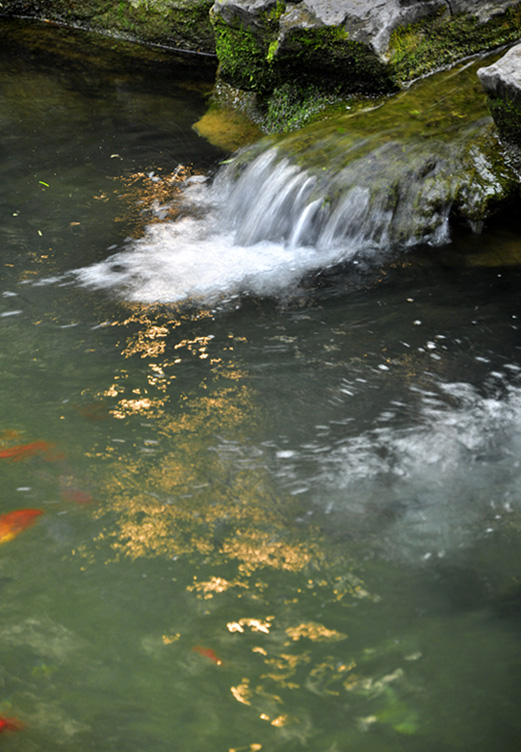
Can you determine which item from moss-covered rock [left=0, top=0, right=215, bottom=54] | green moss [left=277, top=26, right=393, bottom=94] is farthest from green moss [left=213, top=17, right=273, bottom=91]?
moss-covered rock [left=0, top=0, right=215, bottom=54]

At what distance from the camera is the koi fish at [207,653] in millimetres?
2373

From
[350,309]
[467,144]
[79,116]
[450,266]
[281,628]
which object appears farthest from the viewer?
[79,116]

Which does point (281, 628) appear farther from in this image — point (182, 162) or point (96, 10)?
point (96, 10)

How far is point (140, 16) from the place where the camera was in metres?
10.7

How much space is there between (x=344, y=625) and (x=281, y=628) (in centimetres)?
24

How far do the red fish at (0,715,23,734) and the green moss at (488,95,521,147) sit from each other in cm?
538

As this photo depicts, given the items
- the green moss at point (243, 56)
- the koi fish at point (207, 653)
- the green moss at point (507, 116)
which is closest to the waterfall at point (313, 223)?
the green moss at point (507, 116)

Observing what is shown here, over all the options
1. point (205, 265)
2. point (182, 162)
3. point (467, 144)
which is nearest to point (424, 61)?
point (467, 144)

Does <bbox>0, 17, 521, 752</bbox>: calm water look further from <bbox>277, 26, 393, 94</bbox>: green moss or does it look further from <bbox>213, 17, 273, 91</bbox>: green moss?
<bbox>213, 17, 273, 91</bbox>: green moss

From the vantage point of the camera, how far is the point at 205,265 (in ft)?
17.8

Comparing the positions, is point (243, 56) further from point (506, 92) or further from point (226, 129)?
point (506, 92)

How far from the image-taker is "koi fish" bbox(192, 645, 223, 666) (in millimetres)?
2373

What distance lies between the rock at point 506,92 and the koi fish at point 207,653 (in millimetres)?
4768

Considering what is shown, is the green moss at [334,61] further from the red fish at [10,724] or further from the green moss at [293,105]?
the red fish at [10,724]
